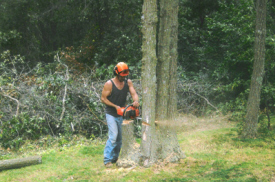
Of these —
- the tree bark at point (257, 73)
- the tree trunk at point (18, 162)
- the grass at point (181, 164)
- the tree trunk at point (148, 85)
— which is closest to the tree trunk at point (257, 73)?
the tree bark at point (257, 73)

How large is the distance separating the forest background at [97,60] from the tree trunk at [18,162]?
158 centimetres

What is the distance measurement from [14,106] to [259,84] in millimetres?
7023

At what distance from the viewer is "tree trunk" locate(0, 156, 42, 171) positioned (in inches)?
227

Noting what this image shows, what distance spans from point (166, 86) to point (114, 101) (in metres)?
1.06

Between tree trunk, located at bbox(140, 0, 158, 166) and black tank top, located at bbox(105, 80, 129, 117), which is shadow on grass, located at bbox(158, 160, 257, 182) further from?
black tank top, located at bbox(105, 80, 129, 117)

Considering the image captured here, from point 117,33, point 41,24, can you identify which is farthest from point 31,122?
point 41,24

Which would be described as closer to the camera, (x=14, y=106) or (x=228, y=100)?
(x=14, y=106)

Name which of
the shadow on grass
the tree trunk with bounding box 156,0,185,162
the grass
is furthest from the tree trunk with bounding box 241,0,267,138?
the tree trunk with bounding box 156,0,185,162

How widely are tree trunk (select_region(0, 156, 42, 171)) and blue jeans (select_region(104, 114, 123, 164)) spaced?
1.61m

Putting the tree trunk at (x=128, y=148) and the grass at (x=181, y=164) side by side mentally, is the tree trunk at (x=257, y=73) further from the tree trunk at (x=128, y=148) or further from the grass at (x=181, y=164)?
the tree trunk at (x=128, y=148)

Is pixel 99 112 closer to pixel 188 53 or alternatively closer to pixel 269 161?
pixel 269 161

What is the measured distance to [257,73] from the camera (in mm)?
7086

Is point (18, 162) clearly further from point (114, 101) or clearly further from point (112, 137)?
point (114, 101)

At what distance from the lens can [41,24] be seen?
17000 mm
